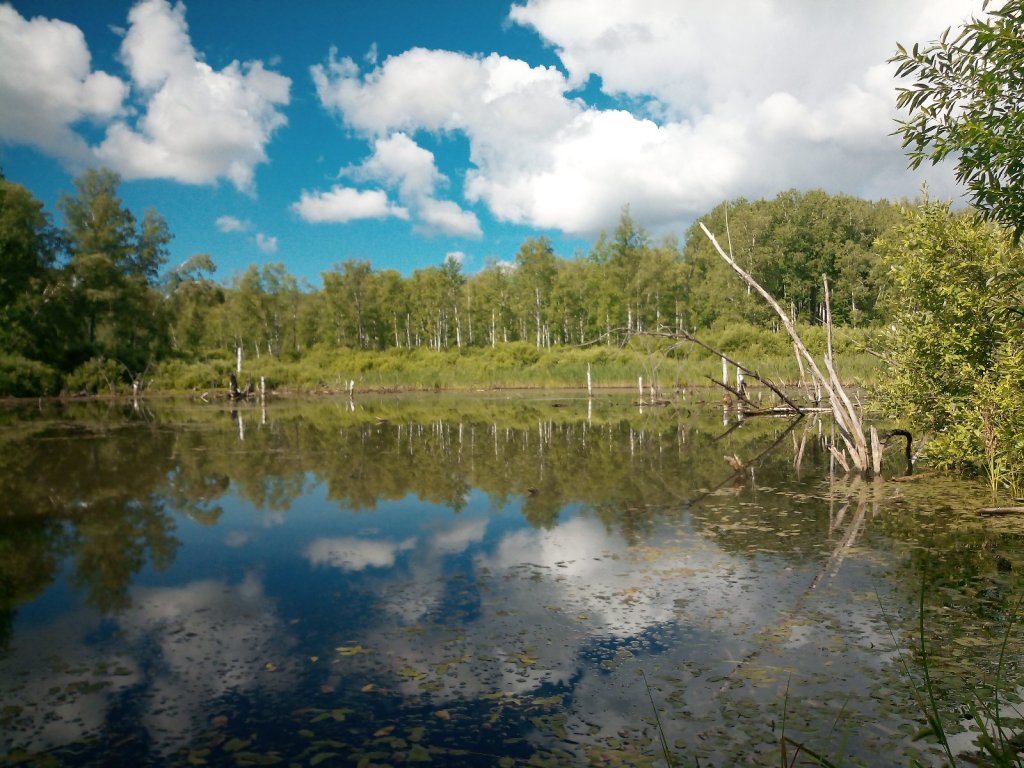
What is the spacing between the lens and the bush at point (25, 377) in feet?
160

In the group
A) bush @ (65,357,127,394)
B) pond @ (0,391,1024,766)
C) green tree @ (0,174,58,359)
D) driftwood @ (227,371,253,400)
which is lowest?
pond @ (0,391,1024,766)

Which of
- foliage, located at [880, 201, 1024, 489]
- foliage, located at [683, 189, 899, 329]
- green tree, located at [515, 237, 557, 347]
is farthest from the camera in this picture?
green tree, located at [515, 237, 557, 347]

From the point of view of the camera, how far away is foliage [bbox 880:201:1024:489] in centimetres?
1190

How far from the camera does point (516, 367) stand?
67.8 m

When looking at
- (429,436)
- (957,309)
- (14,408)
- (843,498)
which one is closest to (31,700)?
(843,498)

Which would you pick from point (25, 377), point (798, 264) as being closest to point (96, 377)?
point (25, 377)

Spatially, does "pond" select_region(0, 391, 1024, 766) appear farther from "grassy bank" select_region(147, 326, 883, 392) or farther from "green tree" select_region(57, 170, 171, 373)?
"green tree" select_region(57, 170, 171, 373)

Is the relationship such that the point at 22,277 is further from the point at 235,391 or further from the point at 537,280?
the point at 537,280

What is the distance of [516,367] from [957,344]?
54.7 metres

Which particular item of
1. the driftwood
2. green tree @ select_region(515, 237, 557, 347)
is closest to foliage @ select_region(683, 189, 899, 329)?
green tree @ select_region(515, 237, 557, 347)

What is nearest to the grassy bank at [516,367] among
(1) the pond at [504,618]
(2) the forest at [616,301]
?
(2) the forest at [616,301]

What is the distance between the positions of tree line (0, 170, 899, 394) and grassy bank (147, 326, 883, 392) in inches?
124

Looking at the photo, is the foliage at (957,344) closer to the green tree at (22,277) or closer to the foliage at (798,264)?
the foliage at (798,264)

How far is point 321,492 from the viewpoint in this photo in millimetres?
16219
